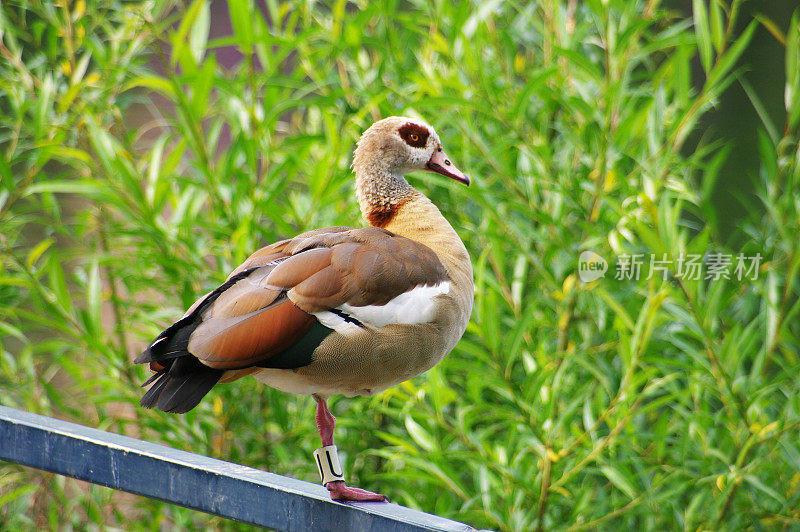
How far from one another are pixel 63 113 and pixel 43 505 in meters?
0.95

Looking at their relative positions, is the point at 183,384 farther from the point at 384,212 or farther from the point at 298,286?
the point at 384,212

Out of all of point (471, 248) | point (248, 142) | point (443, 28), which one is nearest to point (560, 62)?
point (443, 28)

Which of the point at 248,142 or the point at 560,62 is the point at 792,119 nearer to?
the point at 560,62

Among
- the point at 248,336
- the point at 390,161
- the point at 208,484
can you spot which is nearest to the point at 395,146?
the point at 390,161

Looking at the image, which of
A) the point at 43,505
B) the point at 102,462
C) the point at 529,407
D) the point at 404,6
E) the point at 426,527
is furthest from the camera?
the point at 404,6

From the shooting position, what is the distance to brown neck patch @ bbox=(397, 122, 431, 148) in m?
→ 1.11

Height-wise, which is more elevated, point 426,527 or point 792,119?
point 792,119

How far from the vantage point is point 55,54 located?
1834 millimetres

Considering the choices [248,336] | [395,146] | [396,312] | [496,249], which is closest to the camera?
[248,336]

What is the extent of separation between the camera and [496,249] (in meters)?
1.60

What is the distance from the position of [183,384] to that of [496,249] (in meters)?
0.84

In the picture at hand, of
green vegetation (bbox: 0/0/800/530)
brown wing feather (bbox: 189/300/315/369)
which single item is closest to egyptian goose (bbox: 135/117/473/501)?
brown wing feather (bbox: 189/300/315/369)

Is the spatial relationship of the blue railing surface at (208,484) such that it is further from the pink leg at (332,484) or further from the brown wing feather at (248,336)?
the brown wing feather at (248,336)

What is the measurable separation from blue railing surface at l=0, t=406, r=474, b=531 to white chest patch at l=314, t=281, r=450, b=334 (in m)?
0.22
